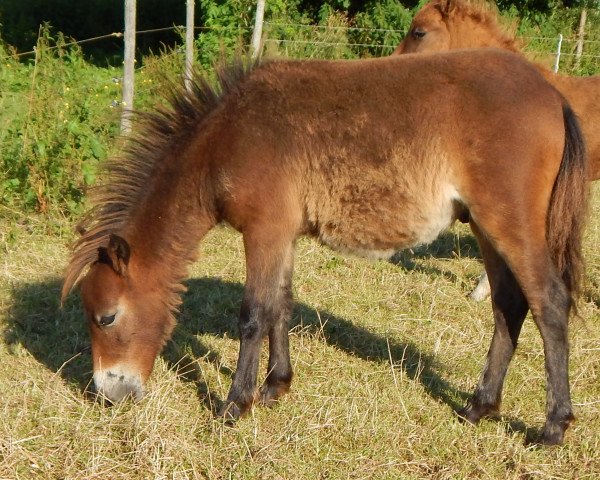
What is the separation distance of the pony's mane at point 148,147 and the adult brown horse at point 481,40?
2.61m

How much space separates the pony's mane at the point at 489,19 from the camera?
6.21 meters

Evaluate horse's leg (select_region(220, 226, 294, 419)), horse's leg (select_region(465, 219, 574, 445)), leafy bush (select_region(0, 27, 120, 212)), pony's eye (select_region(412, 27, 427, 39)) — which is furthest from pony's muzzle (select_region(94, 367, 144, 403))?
pony's eye (select_region(412, 27, 427, 39))

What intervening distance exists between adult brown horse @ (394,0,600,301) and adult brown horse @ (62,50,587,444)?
2.02m

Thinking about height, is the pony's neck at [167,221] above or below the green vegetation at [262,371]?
above

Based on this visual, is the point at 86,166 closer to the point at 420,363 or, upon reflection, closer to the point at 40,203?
the point at 40,203

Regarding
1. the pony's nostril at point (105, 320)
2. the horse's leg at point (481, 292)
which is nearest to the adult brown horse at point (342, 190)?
the pony's nostril at point (105, 320)

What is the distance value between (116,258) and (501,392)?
2248mm

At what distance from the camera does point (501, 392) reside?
4.29 m

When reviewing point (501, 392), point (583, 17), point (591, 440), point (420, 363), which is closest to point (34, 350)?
point (420, 363)

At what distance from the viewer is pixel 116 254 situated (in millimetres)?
3904

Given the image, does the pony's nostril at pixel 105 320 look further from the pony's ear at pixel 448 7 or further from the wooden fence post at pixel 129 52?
the pony's ear at pixel 448 7

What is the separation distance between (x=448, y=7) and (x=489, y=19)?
41 centimetres

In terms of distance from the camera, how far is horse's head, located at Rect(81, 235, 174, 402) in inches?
156

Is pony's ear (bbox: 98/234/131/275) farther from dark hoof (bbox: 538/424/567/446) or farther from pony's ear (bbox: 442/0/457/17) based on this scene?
pony's ear (bbox: 442/0/457/17)
